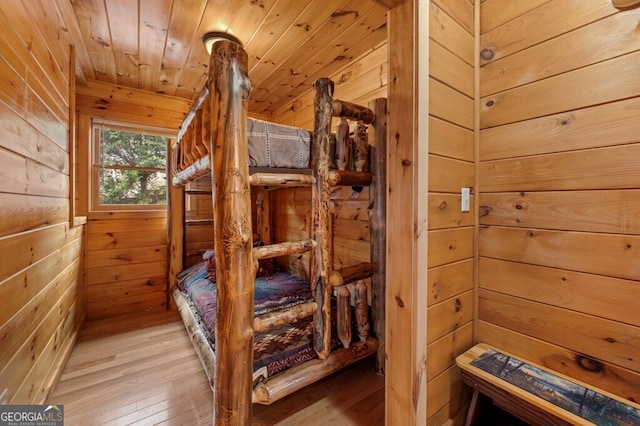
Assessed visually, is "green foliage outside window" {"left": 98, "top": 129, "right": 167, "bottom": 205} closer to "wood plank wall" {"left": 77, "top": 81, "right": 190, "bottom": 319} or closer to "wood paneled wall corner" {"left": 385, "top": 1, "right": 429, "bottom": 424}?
"wood plank wall" {"left": 77, "top": 81, "right": 190, "bottom": 319}

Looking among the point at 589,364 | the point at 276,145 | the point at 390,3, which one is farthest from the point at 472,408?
the point at 390,3

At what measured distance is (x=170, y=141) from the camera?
2.70 m

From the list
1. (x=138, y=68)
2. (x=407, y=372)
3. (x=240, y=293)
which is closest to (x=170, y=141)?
(x=138, y=68)

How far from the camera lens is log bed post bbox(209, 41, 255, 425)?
106 centimetres

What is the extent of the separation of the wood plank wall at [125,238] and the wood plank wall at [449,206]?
9.06 ft

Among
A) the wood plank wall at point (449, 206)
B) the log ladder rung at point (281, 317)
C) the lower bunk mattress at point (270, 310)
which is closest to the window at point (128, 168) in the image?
the lower bunk mattress at point (270, 310)

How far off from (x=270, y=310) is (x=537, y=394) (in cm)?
140

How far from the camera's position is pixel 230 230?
106 centimetres

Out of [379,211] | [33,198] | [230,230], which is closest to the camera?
[230,230]

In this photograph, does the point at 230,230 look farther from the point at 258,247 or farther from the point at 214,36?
the point at 214,36

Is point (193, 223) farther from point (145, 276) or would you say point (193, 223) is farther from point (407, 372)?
point (407, 372)

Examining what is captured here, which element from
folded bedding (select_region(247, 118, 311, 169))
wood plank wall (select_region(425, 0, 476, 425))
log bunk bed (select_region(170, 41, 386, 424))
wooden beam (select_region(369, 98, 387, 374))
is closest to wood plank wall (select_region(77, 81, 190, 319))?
log bunk bed (select_region(170, 41, 386, 424))

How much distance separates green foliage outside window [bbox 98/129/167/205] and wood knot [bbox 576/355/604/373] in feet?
11.2

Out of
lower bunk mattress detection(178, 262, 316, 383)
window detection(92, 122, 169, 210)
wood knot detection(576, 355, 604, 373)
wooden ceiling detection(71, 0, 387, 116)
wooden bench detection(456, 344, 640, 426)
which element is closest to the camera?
wooden bench detection(456, 344, 640, 426)
